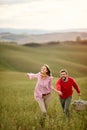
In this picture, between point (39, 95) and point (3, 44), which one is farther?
point (3, 44)

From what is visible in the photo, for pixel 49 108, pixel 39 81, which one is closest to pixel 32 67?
pixel 39 81

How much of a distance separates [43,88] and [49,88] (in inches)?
2.3

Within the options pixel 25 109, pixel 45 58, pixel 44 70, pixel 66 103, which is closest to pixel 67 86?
pixel 66 103

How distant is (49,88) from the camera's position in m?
→ 3.90

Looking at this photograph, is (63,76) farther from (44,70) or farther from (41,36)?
(41,36)

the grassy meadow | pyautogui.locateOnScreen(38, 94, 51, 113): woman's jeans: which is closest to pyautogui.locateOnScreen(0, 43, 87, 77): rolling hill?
the grassy meadow

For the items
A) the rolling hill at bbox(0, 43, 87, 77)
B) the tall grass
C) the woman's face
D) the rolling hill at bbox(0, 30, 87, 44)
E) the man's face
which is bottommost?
the tall grass

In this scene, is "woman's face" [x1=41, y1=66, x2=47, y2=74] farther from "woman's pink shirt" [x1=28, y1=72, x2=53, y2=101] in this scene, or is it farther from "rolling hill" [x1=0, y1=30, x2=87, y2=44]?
"rolling hill" [x1=0, y1=30, x2=87, y2=44]

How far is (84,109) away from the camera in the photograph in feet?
12.7

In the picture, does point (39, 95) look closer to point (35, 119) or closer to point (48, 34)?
point (35, 119)

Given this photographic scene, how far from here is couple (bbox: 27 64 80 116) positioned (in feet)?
12.7

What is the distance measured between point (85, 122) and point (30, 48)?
920mm

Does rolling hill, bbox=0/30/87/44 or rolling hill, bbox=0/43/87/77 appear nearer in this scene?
rolling hill, bbox=0/43/87/77

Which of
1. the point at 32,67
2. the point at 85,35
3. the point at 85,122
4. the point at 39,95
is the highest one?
the point at 85,35
